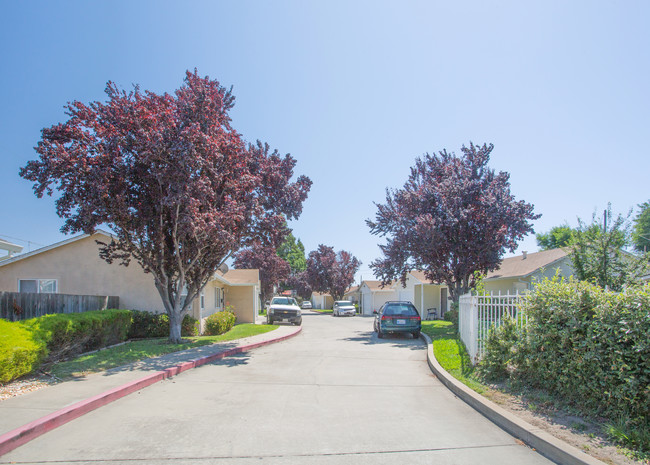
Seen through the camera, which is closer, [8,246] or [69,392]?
[69,392]

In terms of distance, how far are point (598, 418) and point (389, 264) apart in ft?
60.1

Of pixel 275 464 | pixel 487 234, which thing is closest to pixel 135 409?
pixel 275 464

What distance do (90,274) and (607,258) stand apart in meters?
18.6

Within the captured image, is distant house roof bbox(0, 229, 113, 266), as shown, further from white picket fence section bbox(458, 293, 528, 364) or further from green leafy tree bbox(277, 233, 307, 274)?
green leafy tree bbox(277, 233, 307, 274)

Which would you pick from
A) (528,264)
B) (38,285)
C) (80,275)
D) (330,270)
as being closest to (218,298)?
(80,275)

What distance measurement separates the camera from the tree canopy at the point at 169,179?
10.9 metres

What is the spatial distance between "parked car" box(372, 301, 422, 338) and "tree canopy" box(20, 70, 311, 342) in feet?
20.6

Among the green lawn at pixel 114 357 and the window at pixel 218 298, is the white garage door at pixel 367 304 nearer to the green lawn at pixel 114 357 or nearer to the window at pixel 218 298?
the window at pixel 218 298

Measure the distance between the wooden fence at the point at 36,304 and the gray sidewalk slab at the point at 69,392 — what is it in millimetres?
3455

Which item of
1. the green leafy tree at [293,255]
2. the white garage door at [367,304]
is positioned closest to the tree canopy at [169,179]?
the white garage door at [367,304]

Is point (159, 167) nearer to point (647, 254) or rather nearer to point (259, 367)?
point (259, 367)

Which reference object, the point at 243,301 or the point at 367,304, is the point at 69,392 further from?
the point at 367,304

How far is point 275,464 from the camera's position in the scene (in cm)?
430

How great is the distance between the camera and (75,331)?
10062 mm
